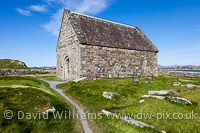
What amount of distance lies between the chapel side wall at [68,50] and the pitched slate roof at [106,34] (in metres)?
1.23

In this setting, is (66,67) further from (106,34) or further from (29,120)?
(29,120)

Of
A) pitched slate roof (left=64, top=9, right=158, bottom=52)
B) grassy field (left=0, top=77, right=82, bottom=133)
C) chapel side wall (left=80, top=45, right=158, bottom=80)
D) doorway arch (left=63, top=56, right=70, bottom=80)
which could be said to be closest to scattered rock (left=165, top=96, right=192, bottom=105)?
grassy field (left=0, top=77, right=82, bottom=133)

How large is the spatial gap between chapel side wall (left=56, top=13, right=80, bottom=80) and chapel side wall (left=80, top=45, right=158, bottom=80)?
1177 millimetres

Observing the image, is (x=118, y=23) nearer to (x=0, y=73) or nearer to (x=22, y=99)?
(x=22, y=99)

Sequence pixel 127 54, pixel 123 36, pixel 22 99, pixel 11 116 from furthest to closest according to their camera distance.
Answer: pixel 123 36 → pixel 127 54 → pixel 22 99 → pixel 11 116

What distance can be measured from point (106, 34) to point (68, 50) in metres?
7.35

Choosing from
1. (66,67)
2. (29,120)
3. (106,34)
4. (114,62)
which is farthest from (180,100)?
(66,67)

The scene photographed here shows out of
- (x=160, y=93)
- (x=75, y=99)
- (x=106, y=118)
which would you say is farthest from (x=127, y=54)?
(x=106, y=118)

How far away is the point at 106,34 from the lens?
23.0 metres

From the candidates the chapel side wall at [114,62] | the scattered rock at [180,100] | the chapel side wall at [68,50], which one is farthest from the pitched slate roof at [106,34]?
the scattered rock at [180,100]

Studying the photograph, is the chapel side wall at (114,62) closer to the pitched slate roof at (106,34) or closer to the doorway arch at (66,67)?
the pitched slate roof at (106,34)

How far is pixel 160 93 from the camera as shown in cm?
1069

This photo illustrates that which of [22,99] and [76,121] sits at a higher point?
[22,99]

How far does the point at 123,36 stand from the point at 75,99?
1833 cm
